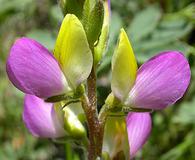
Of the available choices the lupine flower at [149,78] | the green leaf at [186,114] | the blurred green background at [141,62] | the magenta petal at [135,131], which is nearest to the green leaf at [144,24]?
the blurred green background at [141,62]

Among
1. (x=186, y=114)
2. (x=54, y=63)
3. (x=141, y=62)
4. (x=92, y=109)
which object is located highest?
(x=54, y=63)

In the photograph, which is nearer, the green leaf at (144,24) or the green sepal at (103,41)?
the green sepal at (103,41)

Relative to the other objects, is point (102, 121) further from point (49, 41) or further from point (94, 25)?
point (49, 41)

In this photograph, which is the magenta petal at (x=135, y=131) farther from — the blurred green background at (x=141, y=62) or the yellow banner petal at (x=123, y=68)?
the blurred green background at (x=141, y=62)

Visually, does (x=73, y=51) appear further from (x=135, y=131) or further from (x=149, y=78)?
(x=135, y=131)

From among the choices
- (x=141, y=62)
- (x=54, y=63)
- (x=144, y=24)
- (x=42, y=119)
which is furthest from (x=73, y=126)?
(x=144, y=24)

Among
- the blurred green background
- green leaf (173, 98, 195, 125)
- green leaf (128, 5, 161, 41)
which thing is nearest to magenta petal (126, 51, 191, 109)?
the blurred green background
